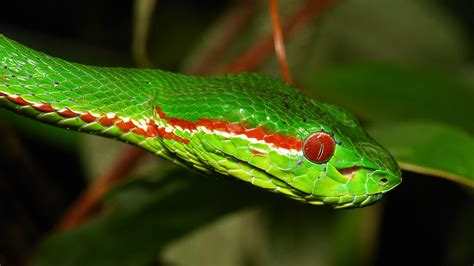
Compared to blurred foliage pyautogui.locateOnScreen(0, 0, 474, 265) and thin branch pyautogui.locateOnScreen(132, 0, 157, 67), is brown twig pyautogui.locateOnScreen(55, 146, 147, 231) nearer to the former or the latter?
blurred foliage pyautogui.locateOnScreen(0, 0, 474, 265)

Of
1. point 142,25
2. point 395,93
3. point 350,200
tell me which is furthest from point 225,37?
point 350,200

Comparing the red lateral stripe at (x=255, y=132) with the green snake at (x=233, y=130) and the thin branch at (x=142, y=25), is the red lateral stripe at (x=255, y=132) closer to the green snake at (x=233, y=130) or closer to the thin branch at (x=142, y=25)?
the green snake at (x=233, y=130)

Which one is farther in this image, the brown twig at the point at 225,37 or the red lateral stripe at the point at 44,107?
the brown twig at the point at 225,37

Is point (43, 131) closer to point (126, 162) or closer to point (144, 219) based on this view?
point (126, 162)

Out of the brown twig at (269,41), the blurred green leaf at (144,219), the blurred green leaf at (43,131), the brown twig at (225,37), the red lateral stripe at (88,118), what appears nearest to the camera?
the red lateral stripe at (88,118)

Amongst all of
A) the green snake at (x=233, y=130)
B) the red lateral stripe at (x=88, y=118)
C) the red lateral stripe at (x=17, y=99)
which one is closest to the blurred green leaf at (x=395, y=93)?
the green snake at (x=233, y=130)

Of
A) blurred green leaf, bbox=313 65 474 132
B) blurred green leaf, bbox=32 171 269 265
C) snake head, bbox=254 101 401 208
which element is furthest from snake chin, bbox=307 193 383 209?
blurred green leaf, bbox=313 65 474 132
